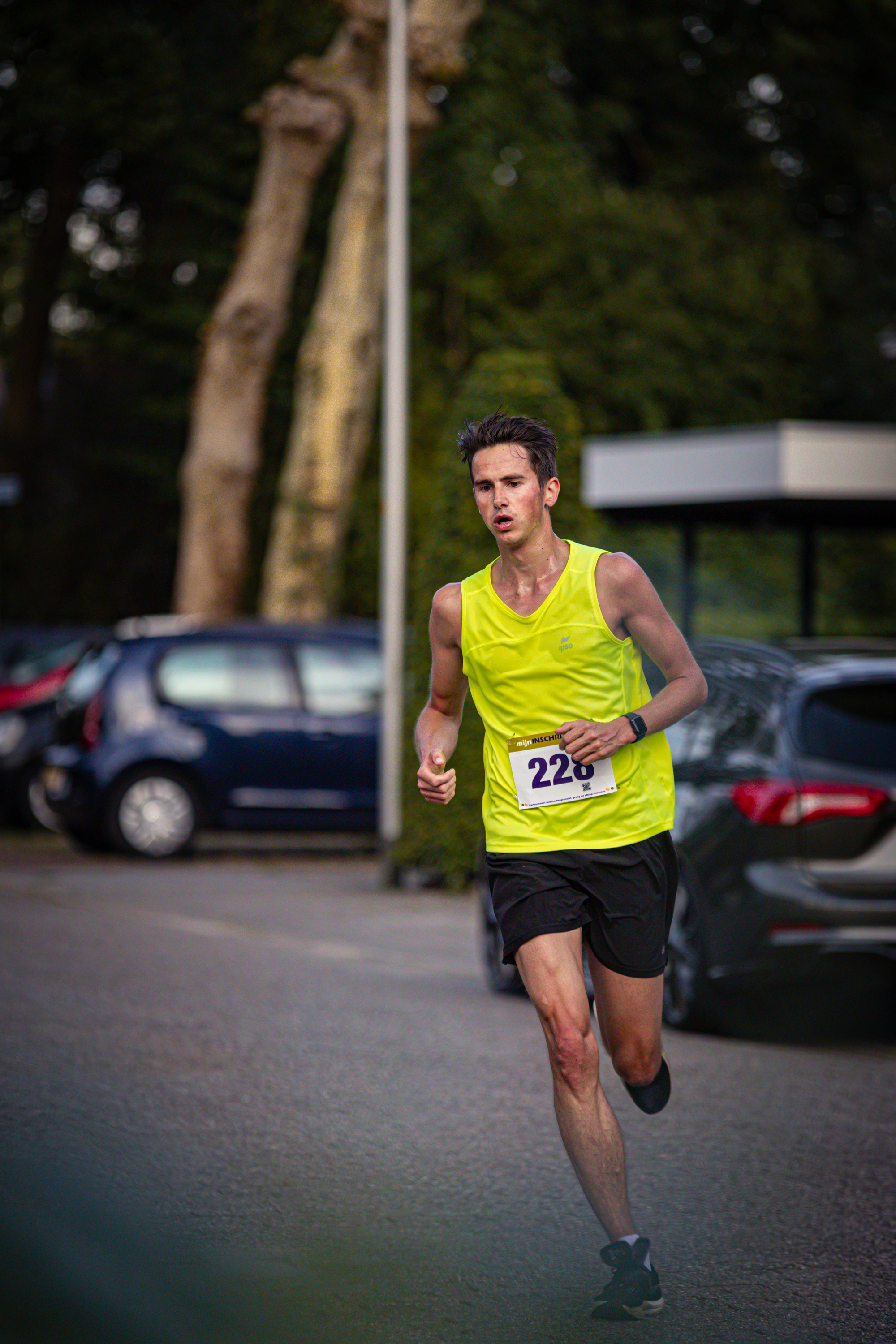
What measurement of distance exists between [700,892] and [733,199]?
111 ft

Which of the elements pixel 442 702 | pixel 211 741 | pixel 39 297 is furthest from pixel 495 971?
pixel 39 297

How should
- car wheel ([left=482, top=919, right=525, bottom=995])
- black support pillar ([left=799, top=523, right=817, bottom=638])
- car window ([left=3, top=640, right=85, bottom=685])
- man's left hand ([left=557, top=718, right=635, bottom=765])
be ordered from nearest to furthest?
man's left hand ([left=557, top=718, right=635, bottom=765]) < car wheel ([left=482, top=919, right=525, bottom=995]) < car window ([left=3, top=640, right=85, bottom=685]) < black support pillar ([left=799, top=523, right=817, bottom=638])

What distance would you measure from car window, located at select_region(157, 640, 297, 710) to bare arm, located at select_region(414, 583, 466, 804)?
11.3m

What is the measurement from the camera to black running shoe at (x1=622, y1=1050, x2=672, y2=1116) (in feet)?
16.7

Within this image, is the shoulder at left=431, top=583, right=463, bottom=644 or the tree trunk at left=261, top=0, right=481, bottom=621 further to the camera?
the tree trunk at left=261, top=0, right=481, bottom=621

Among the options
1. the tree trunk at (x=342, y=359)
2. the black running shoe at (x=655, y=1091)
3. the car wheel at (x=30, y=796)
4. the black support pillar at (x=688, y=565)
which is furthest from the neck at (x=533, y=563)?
the black support pillar at (x=688, y=565)

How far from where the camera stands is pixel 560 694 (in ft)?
15.9

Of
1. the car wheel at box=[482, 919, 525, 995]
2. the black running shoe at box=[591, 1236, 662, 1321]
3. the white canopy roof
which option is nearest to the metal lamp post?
the car wheel at box=[482, 919, 525, 995]

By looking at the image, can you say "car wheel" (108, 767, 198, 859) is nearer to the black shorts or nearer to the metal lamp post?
the metal lamp post

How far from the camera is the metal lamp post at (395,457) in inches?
570

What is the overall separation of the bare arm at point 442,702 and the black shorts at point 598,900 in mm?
244

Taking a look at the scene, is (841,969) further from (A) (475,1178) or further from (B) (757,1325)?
(B) (757,1325)

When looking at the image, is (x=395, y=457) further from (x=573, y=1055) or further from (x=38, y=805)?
(x=573, y=1055)

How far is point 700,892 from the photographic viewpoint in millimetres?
8148
